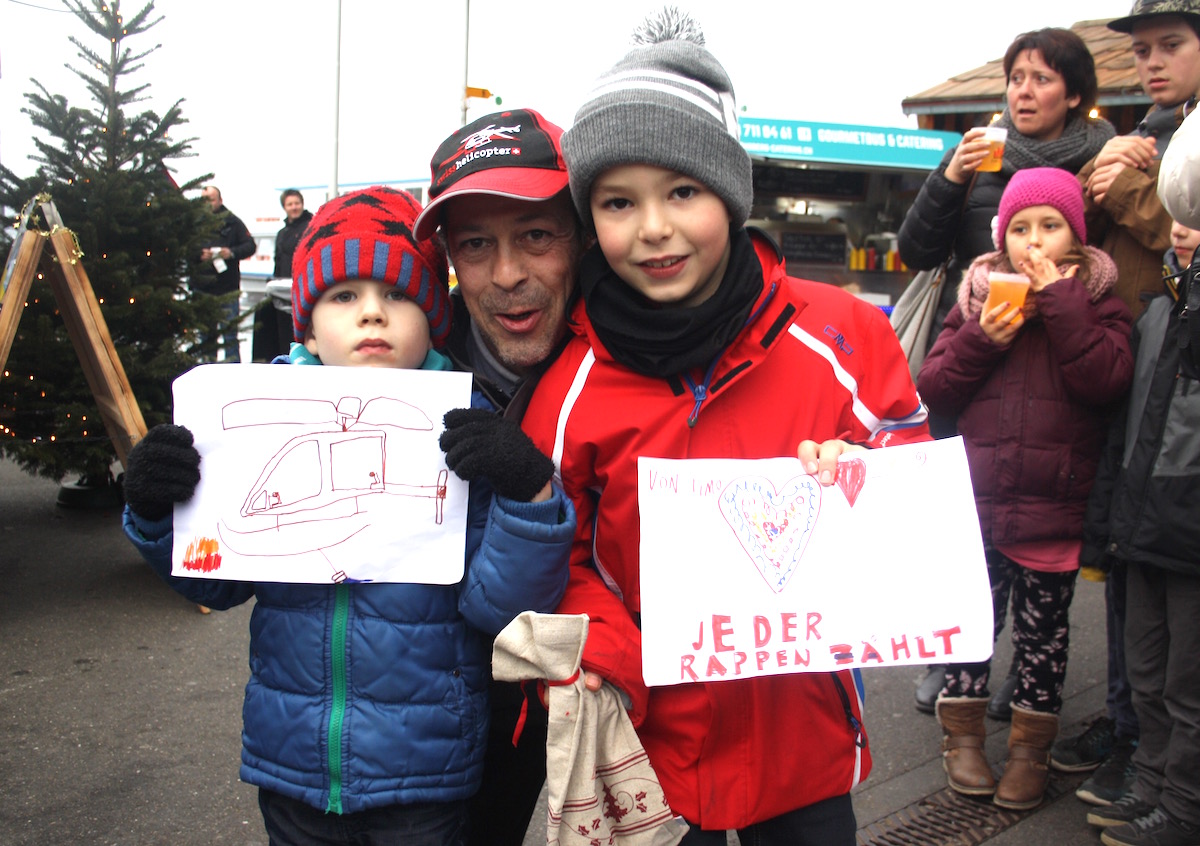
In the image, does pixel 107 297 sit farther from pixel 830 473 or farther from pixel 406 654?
pixel 830 473

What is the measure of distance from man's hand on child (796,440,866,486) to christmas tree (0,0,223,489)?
4.14 metres

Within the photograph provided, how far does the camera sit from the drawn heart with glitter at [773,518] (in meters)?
1.66

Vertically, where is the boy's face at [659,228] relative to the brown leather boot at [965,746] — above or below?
above

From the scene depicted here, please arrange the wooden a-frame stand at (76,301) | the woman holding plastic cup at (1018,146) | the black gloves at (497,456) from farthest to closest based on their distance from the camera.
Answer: the wooden a-frame stand at (76,301) → the woman holding plastic cup at (1018,146) → the black gloves at (497,456)

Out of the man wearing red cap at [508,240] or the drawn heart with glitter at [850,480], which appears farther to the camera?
the man wearing red cap at [508,240]

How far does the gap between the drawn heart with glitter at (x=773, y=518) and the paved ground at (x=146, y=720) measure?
213 mm

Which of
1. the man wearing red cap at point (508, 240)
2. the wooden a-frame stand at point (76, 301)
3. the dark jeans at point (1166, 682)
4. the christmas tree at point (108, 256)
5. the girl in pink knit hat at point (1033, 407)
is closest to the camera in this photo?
the man wearing red cap at point (508, 240)

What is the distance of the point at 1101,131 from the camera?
338cm

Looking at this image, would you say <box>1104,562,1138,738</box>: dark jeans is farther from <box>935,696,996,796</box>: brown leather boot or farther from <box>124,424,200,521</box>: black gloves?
<box>124,424,200,521</box>: black gloves

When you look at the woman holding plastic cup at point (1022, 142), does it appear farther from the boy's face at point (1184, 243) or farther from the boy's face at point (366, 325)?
the boy's face at point (366, 325)

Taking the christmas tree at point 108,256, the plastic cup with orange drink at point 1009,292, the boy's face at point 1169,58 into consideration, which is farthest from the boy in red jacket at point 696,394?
the christmas tree at point 108,256

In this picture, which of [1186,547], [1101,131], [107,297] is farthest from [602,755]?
[107,297]

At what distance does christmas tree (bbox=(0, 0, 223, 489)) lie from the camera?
471 centimetres

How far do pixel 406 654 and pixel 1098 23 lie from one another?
33.0ft
